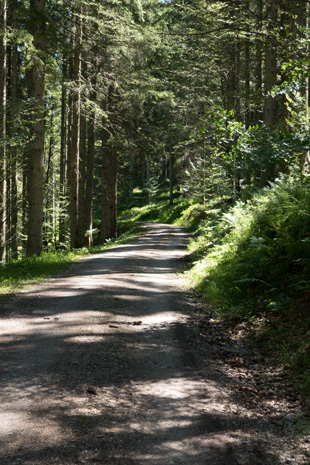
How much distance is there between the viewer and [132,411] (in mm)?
3967

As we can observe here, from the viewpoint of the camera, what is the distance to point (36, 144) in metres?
13.1

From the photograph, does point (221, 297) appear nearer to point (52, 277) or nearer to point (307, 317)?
point (307, 317)

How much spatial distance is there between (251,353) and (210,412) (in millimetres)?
2057

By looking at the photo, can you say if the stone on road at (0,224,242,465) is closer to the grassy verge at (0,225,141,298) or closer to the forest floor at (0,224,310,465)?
the forest floor at (0,224,310,465)

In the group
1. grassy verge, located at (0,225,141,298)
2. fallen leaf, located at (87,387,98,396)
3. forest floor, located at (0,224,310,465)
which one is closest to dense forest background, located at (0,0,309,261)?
grassy verge, located at (0,225,141,298)

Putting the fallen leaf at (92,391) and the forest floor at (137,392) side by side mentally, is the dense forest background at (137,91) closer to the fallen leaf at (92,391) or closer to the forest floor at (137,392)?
the forest floor at (137,392)

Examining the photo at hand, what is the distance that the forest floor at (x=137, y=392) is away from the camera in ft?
11.0

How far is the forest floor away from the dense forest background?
3.64 metres

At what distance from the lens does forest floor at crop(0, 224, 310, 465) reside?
3.34 meters

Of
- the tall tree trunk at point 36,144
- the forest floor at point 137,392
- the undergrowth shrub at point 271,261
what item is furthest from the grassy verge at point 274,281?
the tall tree trunk at point 36,144

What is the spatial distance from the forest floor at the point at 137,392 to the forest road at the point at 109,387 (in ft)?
0.05

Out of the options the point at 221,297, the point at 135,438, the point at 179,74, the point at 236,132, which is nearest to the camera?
the point at 135,438

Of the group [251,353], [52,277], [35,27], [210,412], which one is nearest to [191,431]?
[210,412]

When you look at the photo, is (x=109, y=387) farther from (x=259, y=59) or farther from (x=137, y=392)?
(x=259, y=59)
